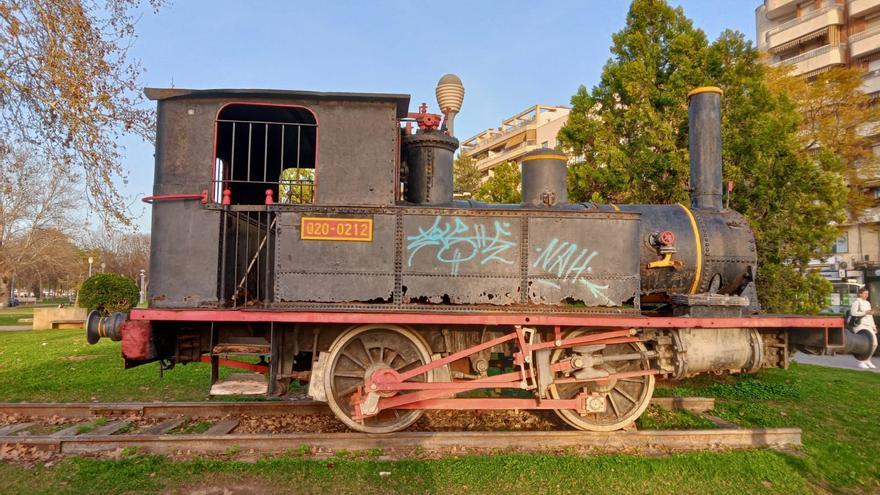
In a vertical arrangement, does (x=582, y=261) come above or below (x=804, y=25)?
below

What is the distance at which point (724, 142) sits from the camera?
9.26 meters

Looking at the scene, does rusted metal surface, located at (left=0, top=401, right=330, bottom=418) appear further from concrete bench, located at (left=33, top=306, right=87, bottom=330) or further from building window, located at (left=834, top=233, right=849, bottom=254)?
building window, located at (left=834, top=233, right=849, bottom=254)

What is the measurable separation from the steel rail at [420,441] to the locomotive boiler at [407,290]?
273 millimetres

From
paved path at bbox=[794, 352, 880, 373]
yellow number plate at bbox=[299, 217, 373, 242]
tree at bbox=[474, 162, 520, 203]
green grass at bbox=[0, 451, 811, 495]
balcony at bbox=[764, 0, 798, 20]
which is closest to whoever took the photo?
green grass at bbox=[0, 451, 811, 495]

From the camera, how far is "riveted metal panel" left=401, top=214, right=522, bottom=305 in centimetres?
495

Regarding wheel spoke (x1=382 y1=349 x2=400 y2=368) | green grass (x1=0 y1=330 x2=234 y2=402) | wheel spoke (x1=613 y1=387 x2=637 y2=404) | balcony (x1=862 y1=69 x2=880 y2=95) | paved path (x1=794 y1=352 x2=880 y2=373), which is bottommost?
paved path (x1=794 y1=352 x2=880 y2=373)

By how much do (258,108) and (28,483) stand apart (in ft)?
13.6

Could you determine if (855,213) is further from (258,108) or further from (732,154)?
(258,108)

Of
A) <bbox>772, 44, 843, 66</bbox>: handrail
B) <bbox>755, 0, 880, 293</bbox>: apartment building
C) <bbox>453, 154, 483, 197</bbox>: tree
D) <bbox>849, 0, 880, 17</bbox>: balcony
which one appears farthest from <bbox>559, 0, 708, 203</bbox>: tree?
<bbox>849, 0, 880, 17</bbox>: balcony

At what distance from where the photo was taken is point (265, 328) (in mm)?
5324

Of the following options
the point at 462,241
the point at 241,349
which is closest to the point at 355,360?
the point at 241,349

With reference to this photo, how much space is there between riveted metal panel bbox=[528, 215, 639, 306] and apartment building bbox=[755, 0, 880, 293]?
27.1 m

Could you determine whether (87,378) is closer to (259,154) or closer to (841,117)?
(259,154)

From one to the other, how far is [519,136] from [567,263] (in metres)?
52.2
